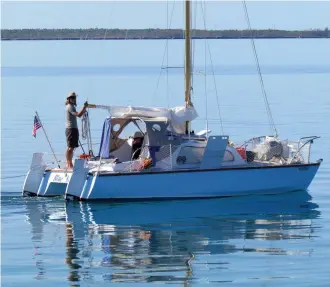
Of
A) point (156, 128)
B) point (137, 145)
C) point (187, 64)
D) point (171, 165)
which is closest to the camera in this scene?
point (171, 165)

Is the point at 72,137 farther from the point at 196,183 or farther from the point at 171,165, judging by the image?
the point at 196,183

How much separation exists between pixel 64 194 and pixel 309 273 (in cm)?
947

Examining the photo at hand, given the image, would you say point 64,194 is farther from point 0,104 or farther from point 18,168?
point 0,104

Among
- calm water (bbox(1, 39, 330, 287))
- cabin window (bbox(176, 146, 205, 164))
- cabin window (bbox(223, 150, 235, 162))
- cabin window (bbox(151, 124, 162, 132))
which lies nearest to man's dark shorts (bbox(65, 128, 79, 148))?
calm water (bbox(1, 39, 330, 287))

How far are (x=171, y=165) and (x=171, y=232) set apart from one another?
3.06m

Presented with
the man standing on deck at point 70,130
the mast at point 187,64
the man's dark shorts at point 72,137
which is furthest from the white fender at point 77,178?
the mast at point 187,64

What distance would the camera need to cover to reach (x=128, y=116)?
1107 inches

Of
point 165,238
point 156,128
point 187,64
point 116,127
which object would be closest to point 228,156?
point 156,128

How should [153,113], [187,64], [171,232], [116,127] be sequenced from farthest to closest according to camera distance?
[187,64] < [116,127] < [153,113] < [171,232]

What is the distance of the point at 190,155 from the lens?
2758cm

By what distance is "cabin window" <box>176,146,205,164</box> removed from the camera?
2745 cm

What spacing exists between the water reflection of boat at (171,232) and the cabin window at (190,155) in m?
0.97

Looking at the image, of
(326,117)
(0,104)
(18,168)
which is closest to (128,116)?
(18,168)

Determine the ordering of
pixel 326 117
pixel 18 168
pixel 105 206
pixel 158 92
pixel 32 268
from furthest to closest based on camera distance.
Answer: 1. pixel 158 92
2. pixel 326 117
3. pixel 18 168
4. pixel 105 206
5. pixel 32 268
